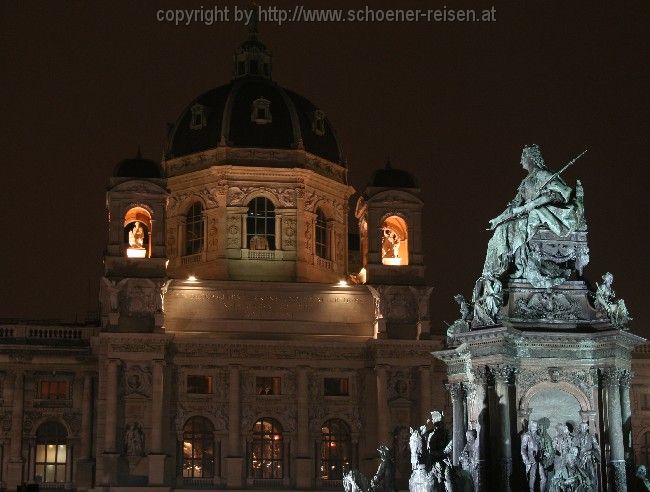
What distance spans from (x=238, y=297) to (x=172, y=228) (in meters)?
7.48

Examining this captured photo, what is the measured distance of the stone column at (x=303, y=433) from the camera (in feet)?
227

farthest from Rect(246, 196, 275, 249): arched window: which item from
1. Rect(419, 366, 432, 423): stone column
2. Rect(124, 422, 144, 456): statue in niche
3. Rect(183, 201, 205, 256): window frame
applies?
Rect(124, 422, 144, 456): statue in niche

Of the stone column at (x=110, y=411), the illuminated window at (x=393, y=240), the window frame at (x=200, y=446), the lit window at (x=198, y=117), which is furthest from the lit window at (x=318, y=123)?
the stone column at (x=110, y=411)

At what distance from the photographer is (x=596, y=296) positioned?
1147 inches

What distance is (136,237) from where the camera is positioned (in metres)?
73.2

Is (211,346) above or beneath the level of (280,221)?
beneath

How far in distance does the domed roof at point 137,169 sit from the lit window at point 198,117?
648 centimetres

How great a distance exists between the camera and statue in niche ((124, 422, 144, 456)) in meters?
67.6

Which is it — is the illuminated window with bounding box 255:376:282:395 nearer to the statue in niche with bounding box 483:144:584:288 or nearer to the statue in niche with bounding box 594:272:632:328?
the statue in niche with bounding box 483:144:584:288

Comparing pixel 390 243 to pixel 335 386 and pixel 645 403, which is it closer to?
pixel 335 386

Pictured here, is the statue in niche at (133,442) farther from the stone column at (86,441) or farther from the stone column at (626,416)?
the stone column at (626,416)

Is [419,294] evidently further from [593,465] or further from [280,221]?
[593,465]

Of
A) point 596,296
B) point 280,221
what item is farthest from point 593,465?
point 280,221

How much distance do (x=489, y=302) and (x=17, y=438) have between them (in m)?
48.1
